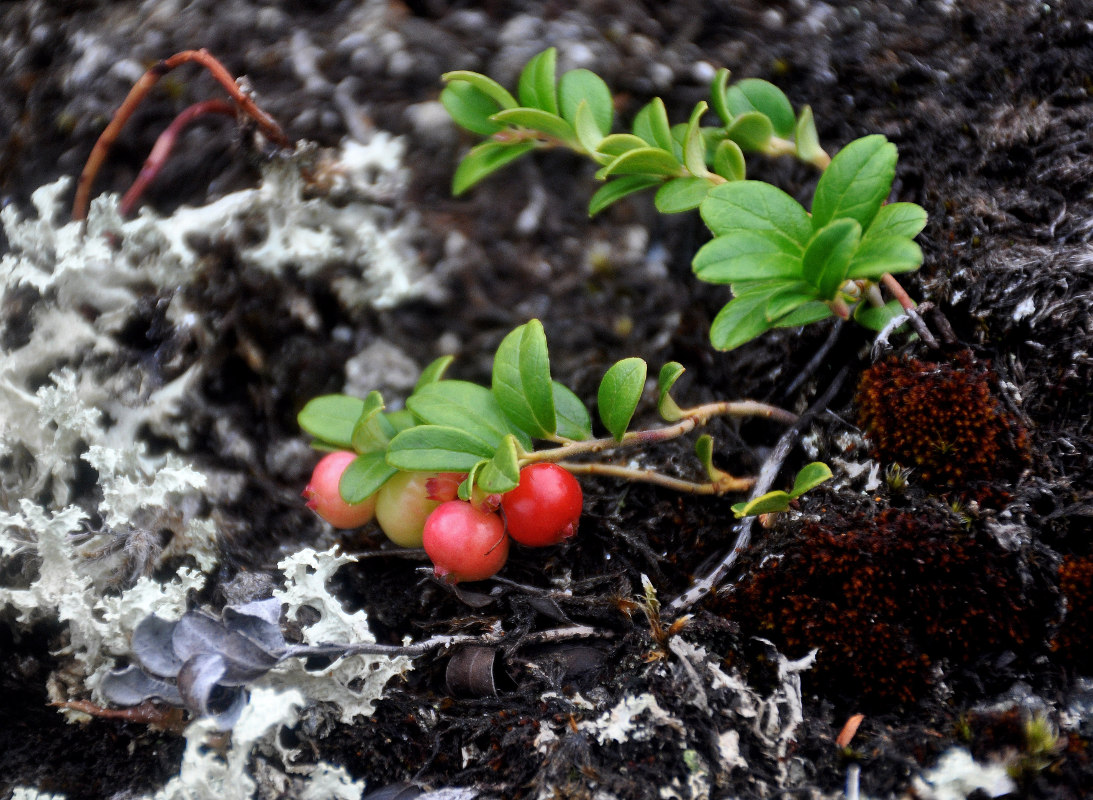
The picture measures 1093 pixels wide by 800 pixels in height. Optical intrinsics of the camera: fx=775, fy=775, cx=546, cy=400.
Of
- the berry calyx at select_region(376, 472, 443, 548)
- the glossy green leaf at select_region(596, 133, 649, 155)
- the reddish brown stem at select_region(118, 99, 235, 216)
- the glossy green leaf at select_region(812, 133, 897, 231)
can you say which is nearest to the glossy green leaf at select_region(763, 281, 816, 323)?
the glossy green leaf at select_region(812, 133, 897, 231)

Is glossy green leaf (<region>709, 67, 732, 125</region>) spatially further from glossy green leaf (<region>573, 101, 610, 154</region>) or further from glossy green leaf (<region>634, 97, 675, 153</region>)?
glossy green leaf (<region>573, 101, 610, 154</region>)

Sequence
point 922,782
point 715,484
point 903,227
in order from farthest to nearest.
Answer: point 715,484 → point 903,227 → point 922,782

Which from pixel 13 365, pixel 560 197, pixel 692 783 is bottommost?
pixel 692 783

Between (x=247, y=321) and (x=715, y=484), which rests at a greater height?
(x=247, y=321)

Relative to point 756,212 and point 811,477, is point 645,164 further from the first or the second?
point 811,477

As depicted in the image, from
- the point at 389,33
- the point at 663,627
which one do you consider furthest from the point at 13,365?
the point at 663,627

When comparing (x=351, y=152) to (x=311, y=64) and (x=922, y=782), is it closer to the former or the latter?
(x=311, y=64)

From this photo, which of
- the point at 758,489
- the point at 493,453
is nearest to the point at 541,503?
the point at 493,453

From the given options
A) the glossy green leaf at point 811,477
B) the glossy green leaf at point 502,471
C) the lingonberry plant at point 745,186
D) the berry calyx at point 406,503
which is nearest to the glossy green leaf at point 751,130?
the lingonberry plant at point 745,186
